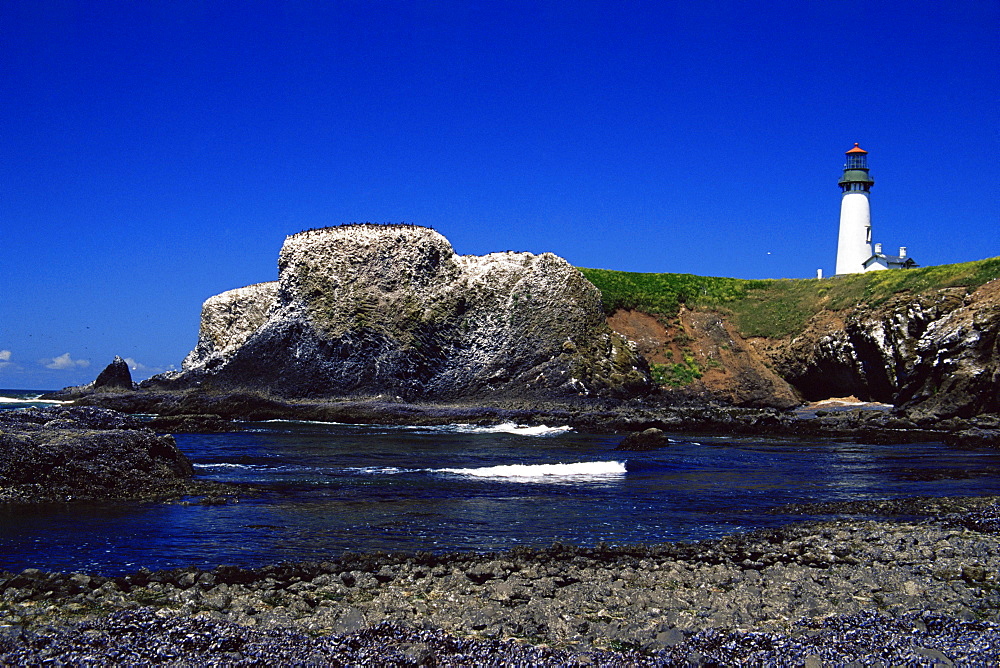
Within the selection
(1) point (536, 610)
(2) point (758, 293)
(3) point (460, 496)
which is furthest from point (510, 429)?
(2) point (758, 293)

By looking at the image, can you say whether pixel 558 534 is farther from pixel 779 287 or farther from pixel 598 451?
pixel 779 287

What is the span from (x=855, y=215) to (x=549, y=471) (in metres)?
58.3

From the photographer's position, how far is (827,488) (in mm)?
19234

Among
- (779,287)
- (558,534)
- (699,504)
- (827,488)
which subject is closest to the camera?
(558,534)

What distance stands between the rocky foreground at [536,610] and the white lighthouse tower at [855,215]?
209 feet

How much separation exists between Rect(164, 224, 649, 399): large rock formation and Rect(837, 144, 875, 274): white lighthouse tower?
25525 millimetres

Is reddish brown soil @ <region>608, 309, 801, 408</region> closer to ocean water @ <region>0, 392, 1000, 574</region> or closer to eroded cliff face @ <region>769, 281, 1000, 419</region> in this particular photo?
eroded cliff face @ <region>769, 281, 1000, 419</region>

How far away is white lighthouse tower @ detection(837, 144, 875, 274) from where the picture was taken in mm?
69688

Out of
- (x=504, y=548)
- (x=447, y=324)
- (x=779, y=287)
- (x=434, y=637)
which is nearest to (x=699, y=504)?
(x=504, y=548)

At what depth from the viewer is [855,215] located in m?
70.3

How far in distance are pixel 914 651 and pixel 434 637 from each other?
4797 mm

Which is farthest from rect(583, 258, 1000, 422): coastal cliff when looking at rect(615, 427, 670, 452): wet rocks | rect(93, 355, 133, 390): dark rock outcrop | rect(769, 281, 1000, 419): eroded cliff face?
rect(93, 355, 133, 390): dark rock outcrop

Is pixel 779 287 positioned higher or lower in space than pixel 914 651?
higher

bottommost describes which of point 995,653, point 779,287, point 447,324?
point 995,653
